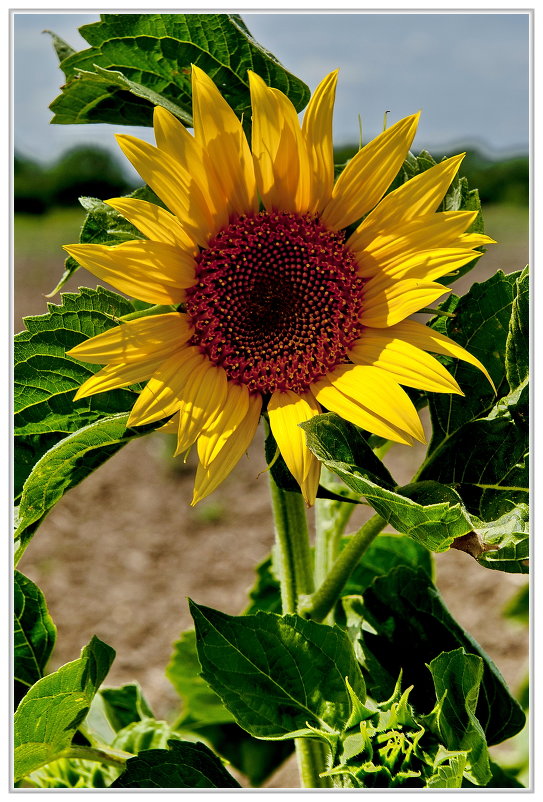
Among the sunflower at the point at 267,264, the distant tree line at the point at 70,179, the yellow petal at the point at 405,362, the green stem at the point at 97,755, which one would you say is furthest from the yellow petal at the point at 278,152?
the distant tree line at the point at 70,179

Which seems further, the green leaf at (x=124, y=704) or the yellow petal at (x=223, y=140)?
the green leaf at (x=124, y=704)

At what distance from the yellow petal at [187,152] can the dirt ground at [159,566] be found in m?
1.63

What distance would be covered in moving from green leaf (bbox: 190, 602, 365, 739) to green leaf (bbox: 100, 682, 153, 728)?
436mm

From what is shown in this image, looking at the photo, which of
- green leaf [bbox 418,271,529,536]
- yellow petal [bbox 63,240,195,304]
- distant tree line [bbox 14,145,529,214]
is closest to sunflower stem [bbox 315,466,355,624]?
green leaf [bbox 418,271,529,536]

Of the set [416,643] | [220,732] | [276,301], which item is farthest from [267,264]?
[220,732]

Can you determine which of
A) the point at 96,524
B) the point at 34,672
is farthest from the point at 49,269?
the point at 34,672

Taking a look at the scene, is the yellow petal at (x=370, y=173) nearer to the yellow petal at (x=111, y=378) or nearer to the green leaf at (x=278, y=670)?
the yellow petal at (x=111, y=378)

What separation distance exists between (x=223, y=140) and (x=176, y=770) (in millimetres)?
478

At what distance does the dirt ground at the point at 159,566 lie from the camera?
2225 millimetres

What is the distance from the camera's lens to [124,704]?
1024mm

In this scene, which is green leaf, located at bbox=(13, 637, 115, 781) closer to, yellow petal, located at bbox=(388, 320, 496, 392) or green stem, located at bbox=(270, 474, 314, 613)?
green stem, located at bbox=(270, 474, 314, 613)

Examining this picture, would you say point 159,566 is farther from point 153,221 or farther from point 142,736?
point 153,221

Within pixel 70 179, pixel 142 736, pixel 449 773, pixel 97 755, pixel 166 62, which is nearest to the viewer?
pixel 449 773

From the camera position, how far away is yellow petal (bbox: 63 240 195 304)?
0.57 metres
